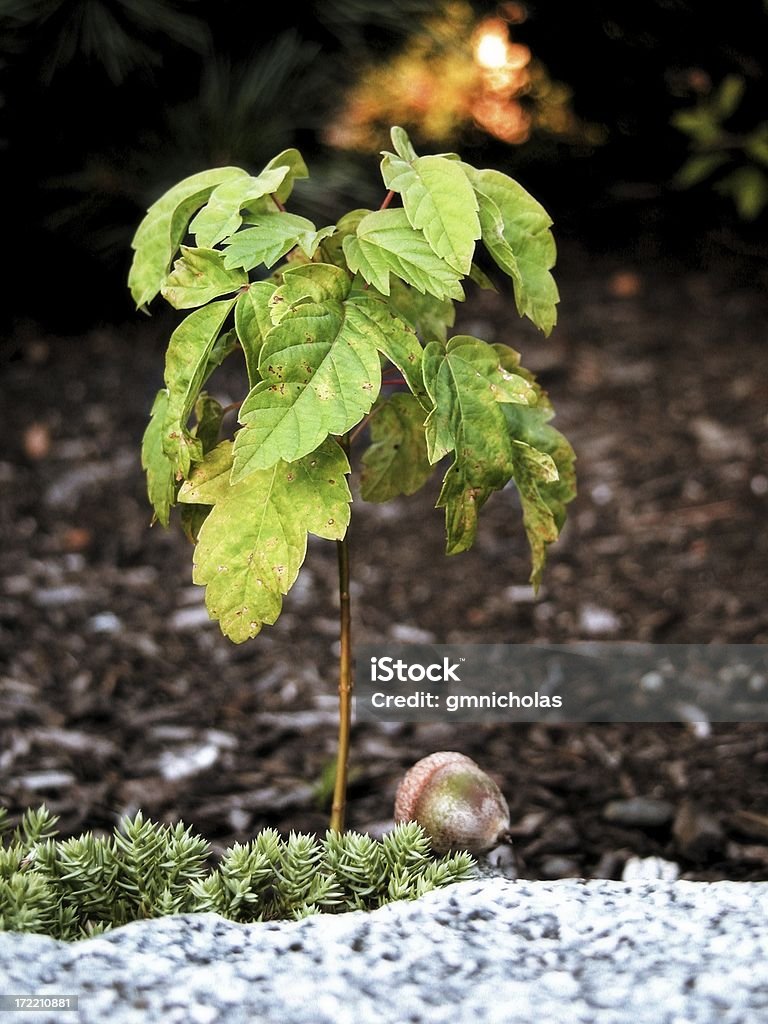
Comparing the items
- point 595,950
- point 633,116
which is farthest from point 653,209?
point 595,950

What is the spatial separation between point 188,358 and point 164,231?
0.68 ft

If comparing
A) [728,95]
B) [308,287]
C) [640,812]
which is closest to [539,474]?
[308,287]

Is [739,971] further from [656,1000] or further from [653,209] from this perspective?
[653,209]

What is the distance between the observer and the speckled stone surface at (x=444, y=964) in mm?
993

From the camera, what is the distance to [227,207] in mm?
1156

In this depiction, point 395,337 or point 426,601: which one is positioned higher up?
point 426,601

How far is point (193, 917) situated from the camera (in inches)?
45.3

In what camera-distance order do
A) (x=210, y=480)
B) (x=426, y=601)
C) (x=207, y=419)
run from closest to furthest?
(x=210, y=480), (x=207, y=419), (x=426, y=601)

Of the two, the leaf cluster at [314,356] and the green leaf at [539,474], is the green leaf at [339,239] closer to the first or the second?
the leaf cluster at [314,356]

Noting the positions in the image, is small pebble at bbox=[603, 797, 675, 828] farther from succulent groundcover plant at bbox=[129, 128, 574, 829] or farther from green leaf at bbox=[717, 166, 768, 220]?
green leaf at bbox=[717, 166, 768, 220]

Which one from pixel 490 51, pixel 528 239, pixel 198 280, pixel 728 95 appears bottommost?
pixel 198 280

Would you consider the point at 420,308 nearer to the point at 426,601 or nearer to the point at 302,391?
the point at 302,391

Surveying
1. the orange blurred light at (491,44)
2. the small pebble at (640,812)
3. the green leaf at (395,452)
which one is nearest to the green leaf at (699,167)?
the orange blurred light at (491,44)

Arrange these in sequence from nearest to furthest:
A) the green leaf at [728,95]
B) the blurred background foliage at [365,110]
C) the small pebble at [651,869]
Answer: the small pebble at [651,869]
the blurred background foliage at [365,110]
the green leaf at [728,95]
